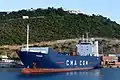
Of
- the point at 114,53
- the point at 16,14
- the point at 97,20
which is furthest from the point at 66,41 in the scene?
the point at 16,14

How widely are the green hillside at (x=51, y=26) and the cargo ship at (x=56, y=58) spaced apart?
33.9 meters

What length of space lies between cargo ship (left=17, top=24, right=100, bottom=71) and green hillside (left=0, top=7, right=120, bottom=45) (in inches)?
1333

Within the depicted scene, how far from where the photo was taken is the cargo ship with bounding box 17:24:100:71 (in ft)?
307

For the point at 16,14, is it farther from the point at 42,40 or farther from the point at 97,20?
the point at 42,40

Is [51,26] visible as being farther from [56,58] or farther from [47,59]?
[47,59]

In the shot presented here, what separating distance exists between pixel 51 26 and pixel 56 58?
65369 millimetres

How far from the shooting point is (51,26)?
16025 cm

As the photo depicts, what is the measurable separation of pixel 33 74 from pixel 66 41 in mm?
56677

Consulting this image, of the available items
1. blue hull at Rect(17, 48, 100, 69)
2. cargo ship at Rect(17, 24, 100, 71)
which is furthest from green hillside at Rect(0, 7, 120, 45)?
blue hull at Rect(17, 48, 100, 69)

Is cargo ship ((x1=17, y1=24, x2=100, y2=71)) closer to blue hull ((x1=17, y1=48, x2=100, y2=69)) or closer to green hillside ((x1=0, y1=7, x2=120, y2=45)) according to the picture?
blue hull ((x1=17, y1=48, x2=100, y2=69))

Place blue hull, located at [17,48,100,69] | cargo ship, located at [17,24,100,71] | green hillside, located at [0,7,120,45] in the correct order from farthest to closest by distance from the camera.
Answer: green hillside, located at [0,7,120,45], cargo ship, located at [17,24,100,71], blue hull, located at [17,48,100,69]

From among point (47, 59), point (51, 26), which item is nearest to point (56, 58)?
point (47, 59)

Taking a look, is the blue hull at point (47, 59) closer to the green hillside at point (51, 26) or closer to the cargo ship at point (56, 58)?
the cargo ship at point (56, 58)

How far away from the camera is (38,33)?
15225 cm
